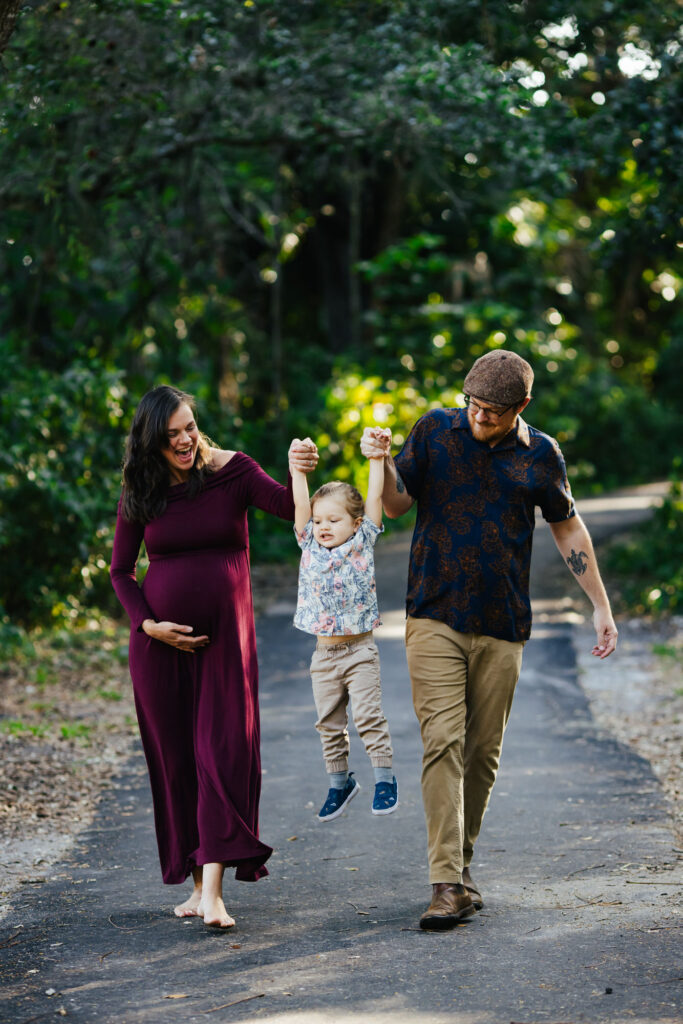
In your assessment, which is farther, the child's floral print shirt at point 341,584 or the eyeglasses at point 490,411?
the child's floral print shirt at point 341,584

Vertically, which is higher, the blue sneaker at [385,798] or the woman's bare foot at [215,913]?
the blue sneaker at [385,798]

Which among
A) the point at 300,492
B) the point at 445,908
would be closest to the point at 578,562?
the point at 300,492

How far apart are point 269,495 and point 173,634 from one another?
0.68 metres

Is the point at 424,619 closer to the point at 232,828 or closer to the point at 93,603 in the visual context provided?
the point at 232,828

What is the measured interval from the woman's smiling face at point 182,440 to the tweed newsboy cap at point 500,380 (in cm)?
111

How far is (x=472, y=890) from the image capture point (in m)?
5.00

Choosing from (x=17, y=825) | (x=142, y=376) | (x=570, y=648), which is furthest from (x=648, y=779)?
(x=142, y=376)

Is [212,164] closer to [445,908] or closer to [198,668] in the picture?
[198,668]

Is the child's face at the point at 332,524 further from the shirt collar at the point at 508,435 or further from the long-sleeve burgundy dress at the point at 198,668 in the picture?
the shirt collar at the point at 508,435

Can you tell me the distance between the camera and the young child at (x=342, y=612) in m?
4.88

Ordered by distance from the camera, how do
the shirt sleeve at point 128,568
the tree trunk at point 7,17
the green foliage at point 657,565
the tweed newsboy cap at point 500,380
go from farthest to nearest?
the green foliage at point 657,565
the tree trunk at point 7,17
the shirt sleeve at point 128,568
the tweed newsboy cap at point 500,380

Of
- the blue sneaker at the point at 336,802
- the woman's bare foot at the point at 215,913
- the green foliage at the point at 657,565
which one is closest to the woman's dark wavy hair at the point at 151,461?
the blue sneaker at the point at 336,802

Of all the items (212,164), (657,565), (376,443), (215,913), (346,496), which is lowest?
(657,565)

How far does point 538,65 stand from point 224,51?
3122 millimetres
